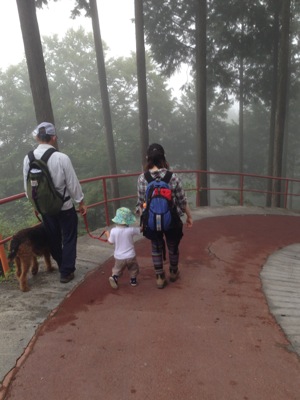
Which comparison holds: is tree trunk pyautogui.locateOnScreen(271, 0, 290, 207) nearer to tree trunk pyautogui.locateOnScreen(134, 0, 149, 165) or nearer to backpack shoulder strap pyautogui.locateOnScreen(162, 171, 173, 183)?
tree trunk pyautogui.locateOnScreen(134, 0, 149, 165)

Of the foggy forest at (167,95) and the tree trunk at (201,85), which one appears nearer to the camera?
the tree trunk at (201,85)

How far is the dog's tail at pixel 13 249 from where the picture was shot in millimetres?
4023

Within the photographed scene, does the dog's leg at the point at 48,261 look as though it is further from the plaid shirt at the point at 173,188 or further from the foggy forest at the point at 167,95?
the foggy forest at the point at 167,95

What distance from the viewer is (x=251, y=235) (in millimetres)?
7641

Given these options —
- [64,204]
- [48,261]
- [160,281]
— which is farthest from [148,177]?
[48,261]

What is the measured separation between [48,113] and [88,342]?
600 cm

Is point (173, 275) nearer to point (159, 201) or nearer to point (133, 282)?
point (133, 282)

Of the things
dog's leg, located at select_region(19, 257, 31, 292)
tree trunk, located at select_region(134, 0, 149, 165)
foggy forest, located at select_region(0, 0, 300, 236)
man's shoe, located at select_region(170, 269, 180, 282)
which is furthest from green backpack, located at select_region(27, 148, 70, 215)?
tree trunk, located at select_region(134, 0, 149, 165)

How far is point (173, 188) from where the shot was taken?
13.3 feet

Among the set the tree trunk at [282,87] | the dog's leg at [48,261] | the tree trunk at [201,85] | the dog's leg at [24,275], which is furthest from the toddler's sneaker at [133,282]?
the tree trunk at [282,87]

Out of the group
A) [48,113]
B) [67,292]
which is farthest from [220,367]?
[48,113]

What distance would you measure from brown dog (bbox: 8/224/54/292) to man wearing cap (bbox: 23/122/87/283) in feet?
0.41

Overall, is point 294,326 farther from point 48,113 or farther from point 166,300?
point 48,113

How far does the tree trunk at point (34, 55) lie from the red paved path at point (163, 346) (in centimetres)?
458
